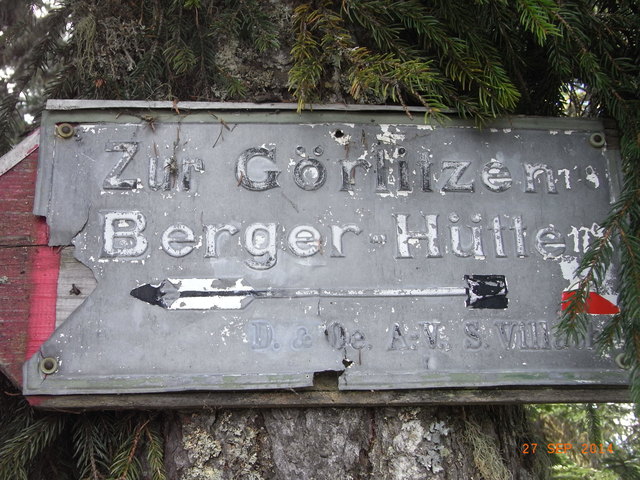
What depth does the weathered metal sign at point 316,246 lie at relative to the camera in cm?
156

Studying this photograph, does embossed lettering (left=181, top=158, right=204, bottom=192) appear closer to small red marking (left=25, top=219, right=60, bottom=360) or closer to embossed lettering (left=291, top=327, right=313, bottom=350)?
small red marking (left=25, top=219, right=60, bottom=360)

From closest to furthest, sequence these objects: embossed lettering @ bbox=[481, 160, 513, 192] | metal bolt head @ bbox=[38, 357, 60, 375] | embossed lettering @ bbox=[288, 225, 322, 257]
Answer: metal bolt head @ bbox=[38, 357, 60, 375] → embossed lettering @ bbox=[288, 225, 322, 257] → embossed lettering @ bbox=[481, 160, 513, 192]

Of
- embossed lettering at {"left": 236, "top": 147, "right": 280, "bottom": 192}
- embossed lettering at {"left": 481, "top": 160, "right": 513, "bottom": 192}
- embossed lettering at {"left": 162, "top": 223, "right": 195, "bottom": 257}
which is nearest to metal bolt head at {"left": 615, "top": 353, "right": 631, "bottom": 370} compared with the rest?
embossed lettering at {"left": 481, "top": 160, "right": 513, "bottom": 192}

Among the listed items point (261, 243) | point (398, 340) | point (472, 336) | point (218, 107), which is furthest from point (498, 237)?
point (218, 107)

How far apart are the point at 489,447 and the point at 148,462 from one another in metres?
0.90

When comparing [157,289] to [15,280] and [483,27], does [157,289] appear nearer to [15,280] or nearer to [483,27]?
[15,280]

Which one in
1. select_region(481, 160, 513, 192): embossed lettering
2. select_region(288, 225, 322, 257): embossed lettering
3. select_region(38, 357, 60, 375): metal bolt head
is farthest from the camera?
select_region(481, 160, 513, 192): embossed lettering

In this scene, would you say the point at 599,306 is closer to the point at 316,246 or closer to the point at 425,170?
the point at 425,170

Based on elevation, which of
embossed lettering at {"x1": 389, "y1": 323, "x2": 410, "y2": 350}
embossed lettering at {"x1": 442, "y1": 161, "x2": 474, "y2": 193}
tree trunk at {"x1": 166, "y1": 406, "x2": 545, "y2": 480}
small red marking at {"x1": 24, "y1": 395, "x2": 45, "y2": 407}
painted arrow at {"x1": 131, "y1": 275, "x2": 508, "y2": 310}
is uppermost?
embossed lettering at {"x1": 442, "y1": 161, "x2": 474, "y2": 193}

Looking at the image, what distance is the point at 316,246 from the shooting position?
1.65 meters

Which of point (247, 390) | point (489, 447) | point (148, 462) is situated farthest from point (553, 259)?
point (148, 462)

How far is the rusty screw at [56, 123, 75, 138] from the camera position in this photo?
1.69m

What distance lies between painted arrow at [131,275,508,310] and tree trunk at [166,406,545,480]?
0.95ft

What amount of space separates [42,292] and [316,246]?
0.73 meters
